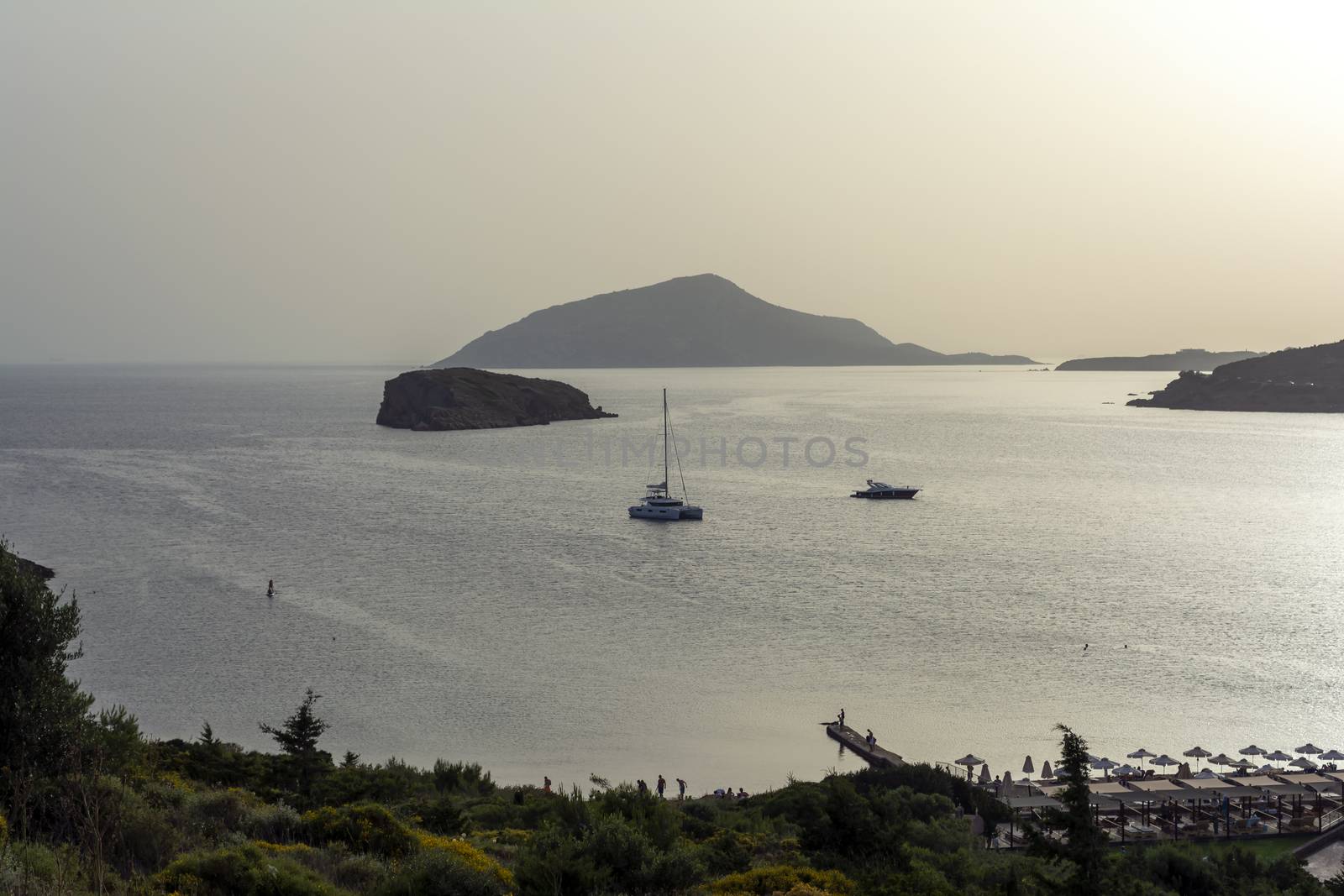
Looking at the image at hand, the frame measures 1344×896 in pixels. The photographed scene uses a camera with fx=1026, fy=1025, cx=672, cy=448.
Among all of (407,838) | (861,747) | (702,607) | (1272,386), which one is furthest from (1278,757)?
(1272,386)

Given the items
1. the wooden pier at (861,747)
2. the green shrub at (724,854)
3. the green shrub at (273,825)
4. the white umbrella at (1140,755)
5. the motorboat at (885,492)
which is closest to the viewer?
the green shrub at (273,825)

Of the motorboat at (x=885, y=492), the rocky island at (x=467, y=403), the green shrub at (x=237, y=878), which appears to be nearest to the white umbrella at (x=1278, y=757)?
the green shrub at (x=237, y=878)

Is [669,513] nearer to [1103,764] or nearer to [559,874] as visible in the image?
[1103,764]

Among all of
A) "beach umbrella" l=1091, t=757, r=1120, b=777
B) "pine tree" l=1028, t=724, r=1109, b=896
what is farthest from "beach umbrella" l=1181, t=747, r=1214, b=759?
"pine tree" l=1028, t=724, r=1109, b=896

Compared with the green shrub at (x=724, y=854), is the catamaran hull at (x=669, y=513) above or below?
below

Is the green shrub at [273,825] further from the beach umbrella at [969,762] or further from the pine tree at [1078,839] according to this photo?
the beach umbrella at [969,762]

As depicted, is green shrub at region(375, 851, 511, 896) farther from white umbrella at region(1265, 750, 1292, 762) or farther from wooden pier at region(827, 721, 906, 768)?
white umbrella at region(1265, 750, 1292, 762)
